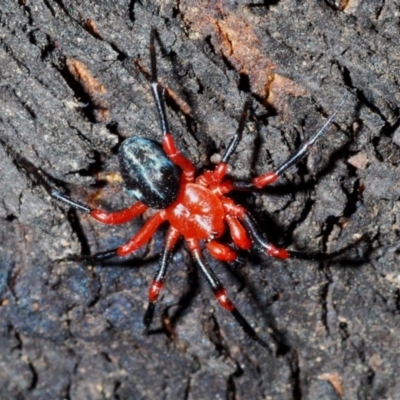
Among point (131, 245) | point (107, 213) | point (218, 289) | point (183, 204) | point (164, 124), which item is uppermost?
point (164, 124)

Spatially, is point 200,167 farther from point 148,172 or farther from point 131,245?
point 131,245

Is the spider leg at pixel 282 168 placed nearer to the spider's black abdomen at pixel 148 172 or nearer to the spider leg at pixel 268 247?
the spider leg at pixel 268 247

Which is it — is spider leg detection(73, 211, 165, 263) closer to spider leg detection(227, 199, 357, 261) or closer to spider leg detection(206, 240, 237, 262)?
spider leg detection(206, 240, 237, 262)

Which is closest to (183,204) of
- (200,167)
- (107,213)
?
(200,167)

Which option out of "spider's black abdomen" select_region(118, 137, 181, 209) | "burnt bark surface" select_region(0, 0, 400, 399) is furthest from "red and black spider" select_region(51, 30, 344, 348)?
"burnt bark surface" select_region(0, 0, 400, 399)

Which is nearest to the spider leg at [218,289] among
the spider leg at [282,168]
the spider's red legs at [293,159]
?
the spider leg at [282,168]

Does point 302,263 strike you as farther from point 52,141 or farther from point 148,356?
point 52,141
